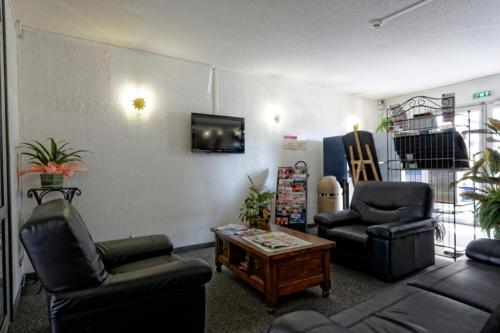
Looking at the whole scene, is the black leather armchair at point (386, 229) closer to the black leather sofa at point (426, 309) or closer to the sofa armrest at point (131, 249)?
the black leather sofa at point (426, 309)

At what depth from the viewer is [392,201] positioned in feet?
10.5

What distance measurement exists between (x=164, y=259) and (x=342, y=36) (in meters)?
3.05

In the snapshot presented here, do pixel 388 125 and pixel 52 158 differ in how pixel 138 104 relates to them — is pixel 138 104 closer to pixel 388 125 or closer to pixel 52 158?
pixel 52 158

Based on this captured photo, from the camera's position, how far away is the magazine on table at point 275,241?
7.57 ft

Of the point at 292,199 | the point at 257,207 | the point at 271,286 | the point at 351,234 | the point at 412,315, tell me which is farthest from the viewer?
the point at 292,199

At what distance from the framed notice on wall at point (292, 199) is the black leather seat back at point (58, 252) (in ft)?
10.7

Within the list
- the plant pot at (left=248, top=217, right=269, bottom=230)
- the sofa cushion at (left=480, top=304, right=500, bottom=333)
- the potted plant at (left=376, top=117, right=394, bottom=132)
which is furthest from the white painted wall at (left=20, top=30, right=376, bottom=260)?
the sofa cushion at (left=480, top=304, right=500, bottom=333)

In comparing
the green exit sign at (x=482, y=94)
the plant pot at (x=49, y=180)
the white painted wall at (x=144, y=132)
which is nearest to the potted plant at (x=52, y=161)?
the plant pot at (x=49, y=180)

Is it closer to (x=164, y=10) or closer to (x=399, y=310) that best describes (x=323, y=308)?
(x=399, y=310)

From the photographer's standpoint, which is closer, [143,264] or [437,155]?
[143,264]

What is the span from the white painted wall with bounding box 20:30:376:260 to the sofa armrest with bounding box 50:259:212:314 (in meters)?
2.06

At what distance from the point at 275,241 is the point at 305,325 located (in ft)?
4.79

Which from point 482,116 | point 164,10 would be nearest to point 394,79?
point 482,116

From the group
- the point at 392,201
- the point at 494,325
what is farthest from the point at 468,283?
the point at 392,201
